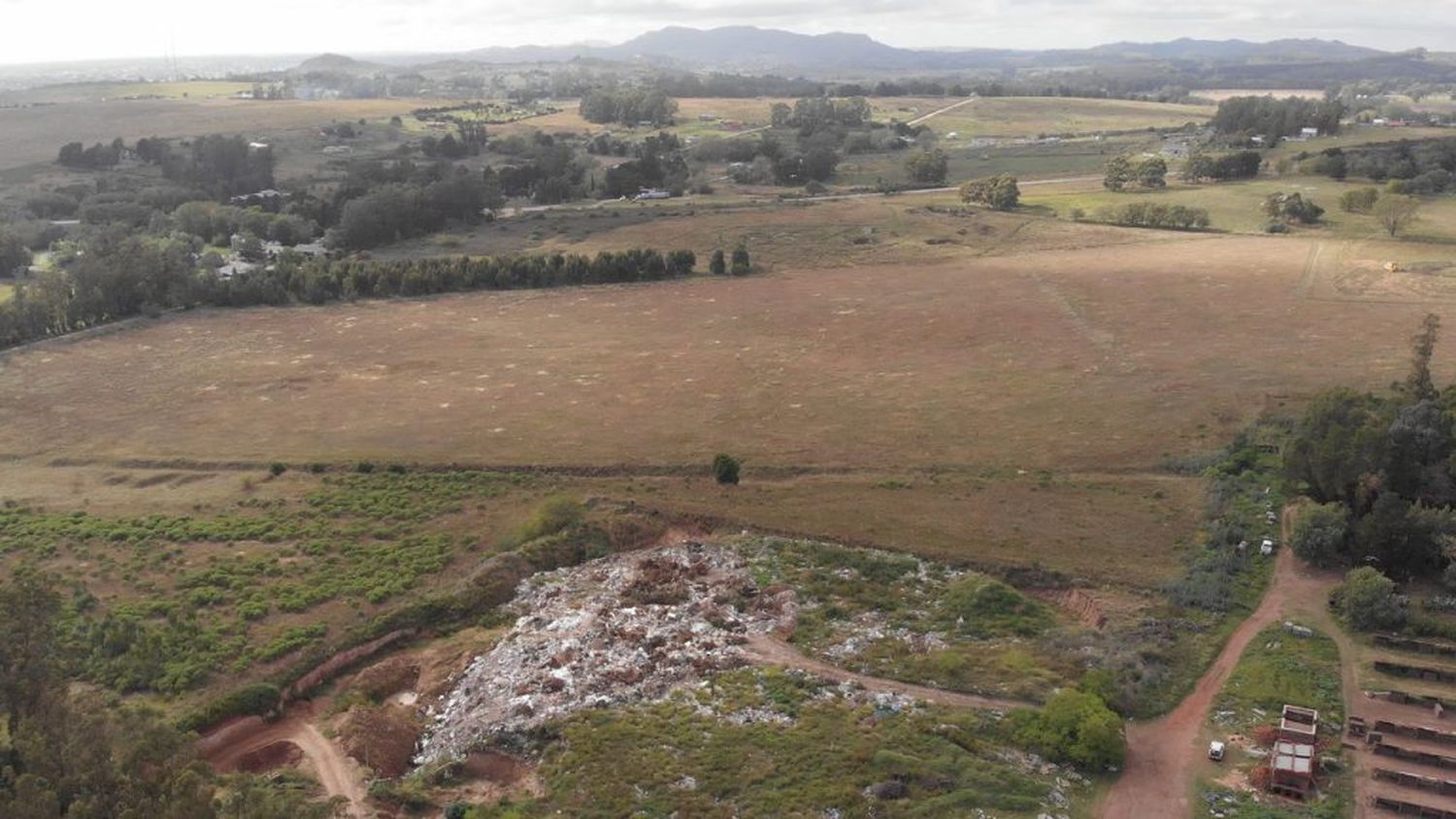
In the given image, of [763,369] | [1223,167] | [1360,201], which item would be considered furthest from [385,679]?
[1223,167]

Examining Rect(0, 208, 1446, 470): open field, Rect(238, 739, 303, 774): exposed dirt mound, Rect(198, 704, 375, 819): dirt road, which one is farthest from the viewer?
Rect(0, 208, 1446, 470): open field

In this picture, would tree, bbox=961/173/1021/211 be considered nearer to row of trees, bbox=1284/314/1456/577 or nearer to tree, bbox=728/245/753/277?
tree, bbox=728/245/753/277

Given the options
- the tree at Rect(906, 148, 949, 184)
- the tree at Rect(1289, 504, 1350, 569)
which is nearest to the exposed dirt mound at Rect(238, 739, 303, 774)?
the tree at Rect(1289, 504, 1350, 569)

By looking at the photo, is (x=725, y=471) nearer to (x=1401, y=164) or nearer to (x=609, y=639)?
(x=609, y=639)

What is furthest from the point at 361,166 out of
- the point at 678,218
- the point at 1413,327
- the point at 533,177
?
the point at 1413,327

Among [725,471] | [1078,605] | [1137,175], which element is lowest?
[1078,605]

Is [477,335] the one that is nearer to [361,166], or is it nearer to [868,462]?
[868,462]

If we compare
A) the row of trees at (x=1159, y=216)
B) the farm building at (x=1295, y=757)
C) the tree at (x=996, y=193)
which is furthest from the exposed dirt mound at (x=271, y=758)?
the tree at (x=996, y=193)

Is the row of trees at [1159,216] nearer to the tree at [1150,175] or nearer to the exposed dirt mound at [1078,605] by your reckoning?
the tree at [1150,175]
